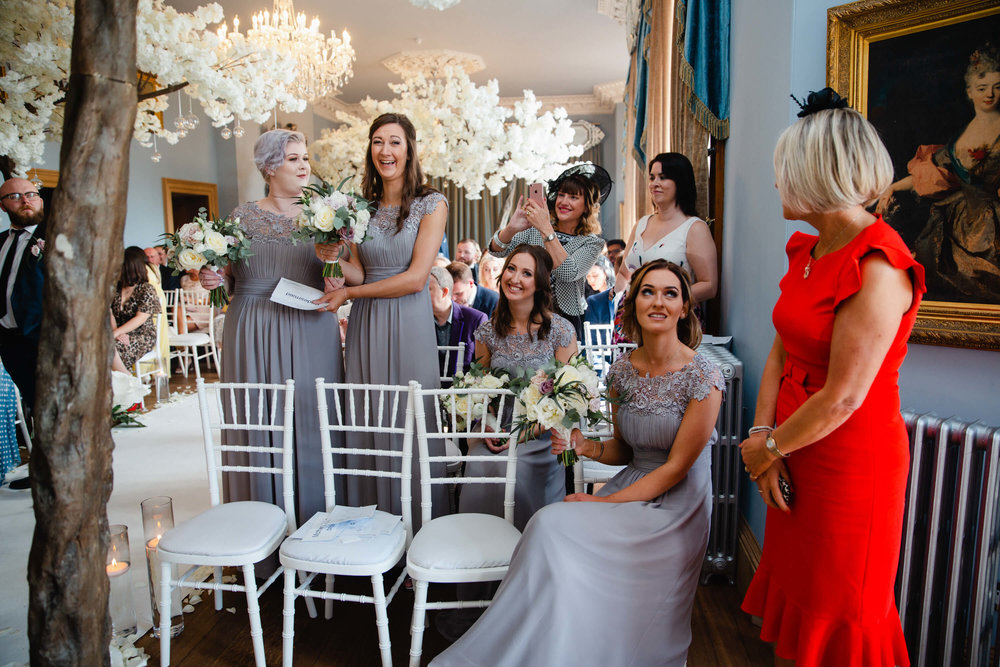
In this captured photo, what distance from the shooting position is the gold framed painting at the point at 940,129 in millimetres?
1796

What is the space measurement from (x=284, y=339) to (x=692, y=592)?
72.2 inches

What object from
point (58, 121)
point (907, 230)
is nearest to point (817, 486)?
point (907, 230)

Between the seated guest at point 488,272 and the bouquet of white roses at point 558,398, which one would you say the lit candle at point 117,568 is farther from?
the seated guest at point 488,272

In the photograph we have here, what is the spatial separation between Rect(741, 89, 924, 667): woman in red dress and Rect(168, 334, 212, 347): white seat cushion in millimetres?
6699

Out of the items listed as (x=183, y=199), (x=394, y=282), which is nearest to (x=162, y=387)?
(x=183, y=199)

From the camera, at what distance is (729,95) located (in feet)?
10.2

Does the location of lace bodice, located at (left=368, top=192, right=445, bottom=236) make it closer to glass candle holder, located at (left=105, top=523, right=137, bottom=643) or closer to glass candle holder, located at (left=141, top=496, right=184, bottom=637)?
glass candle holder, located at (left=141, top=496, right=184, bottom=637)

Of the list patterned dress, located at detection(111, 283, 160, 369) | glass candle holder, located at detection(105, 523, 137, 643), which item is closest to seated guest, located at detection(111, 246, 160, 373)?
patterned dress, located at detection(111, 283, 160, 369)

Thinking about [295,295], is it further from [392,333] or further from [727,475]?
[727,475]

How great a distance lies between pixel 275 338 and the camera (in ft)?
8.71

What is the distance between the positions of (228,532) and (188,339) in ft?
18.1

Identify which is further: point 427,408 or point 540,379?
point 427,408

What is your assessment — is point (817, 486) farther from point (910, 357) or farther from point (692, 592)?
point (910, 357)

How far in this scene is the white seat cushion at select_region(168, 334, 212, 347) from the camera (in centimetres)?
693
